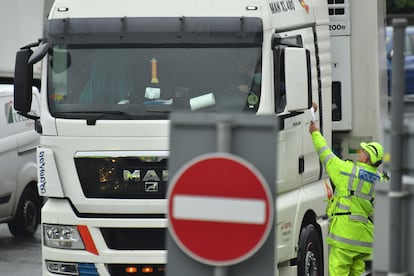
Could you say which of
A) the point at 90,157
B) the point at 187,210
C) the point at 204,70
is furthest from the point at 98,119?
the point at 187,210

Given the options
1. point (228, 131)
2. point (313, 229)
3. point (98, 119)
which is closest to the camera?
point (228, 131)

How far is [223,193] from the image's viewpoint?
4.87 m

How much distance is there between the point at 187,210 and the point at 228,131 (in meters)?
Result: 0.41

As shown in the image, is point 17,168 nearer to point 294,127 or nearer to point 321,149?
point 294,127

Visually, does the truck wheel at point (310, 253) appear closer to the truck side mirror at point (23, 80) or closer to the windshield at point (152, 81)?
the windshield at point (152, 81)

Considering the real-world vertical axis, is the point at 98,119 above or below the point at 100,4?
below

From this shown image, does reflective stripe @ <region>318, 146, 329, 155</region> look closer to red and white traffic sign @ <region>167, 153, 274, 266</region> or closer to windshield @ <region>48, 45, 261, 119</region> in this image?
windshield @ <region>48, 45, 261, 119</region>

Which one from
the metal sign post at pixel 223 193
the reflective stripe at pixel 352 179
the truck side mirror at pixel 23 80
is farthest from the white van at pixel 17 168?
the metal sign post at pixel 223 193

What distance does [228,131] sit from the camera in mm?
4895

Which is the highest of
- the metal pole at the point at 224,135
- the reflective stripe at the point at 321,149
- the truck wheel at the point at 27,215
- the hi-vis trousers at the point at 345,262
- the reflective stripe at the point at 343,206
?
the metal pole at the point at 224,135

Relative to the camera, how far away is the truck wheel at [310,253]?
9688 millimetres

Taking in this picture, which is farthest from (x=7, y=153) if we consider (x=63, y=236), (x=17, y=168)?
(x=63, y=236)

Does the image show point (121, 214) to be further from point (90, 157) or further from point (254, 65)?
point (254, 65)

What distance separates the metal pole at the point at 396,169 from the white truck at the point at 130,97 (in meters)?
3.92
